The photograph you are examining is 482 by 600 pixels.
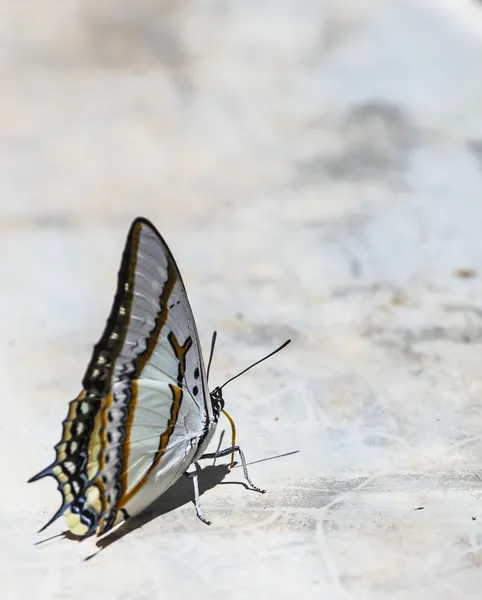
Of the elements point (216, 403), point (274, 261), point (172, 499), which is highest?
point (274, 261)

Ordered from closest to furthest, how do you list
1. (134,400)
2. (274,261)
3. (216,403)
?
1. (134,400)
2. (216,403)
3. (274,261)

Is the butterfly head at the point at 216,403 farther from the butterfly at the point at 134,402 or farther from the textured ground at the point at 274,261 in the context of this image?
the textured ground at the point at 274,261

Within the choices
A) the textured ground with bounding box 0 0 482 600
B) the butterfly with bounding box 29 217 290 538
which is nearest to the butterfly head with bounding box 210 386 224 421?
the butterfly with bounding box 29 217 290 538

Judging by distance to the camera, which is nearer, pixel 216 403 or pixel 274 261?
pixel 216 403

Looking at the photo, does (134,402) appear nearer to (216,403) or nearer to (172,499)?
(216,403)

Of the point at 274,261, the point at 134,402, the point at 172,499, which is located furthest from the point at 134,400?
the point at 274,261

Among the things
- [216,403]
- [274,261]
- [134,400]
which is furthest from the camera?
[274,261]

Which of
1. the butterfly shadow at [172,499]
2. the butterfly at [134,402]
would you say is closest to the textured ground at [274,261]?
the butterfly shadow at [172,499]

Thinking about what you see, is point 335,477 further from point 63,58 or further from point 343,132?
point 63,58
